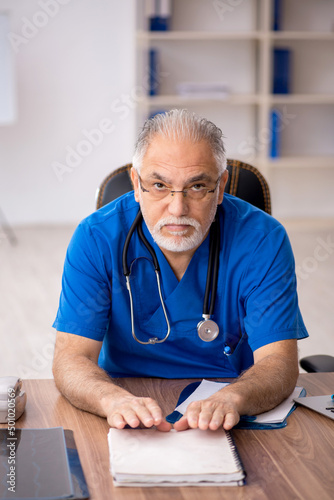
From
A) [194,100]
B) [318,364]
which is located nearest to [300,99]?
[194,100]

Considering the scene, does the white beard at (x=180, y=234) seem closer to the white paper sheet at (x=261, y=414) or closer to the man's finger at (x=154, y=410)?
the white paper sheet at (x=261, y=414)

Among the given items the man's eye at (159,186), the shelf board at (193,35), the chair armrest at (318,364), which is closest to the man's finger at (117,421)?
the man's eye at (159,186)

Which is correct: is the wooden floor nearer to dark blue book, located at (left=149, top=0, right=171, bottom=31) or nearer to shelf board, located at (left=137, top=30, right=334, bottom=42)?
shelf board, located at (left=137, top=30, right=334, bottom=42)

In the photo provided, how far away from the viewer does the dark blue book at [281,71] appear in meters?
5.34

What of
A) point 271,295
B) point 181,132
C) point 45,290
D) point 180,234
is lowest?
point 45,290

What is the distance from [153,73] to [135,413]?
15.3 feet

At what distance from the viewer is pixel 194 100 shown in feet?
17.4

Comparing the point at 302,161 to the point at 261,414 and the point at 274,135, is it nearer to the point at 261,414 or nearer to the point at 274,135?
the point at 274,135

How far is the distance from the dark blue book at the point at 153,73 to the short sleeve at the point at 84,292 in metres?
4.11

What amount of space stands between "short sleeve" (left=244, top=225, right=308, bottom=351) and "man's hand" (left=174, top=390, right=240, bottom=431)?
294 mm

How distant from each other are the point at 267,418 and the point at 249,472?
21 cm

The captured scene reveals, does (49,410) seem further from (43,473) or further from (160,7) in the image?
(160,7)

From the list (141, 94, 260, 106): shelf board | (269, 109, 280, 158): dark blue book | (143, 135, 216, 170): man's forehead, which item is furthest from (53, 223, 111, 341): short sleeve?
(269, 109, 280, 158): dark blue book

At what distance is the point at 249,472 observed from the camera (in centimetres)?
99
